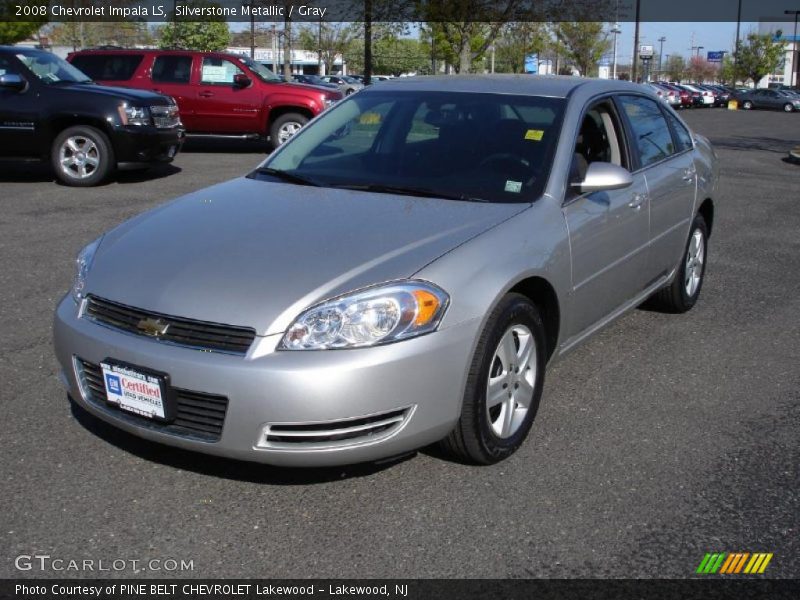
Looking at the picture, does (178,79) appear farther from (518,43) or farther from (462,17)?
(518,43)

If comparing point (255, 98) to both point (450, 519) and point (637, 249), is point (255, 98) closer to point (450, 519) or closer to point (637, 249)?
point (637, 249)

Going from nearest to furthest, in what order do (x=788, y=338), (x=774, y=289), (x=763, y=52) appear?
(x=788, y=338) → (x=774, y=289) → (x=763, y=52)

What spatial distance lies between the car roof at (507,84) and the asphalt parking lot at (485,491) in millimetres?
1522

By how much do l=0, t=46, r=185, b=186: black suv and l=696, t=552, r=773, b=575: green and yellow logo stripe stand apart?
9970 millimetres

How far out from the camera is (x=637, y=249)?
493 cm

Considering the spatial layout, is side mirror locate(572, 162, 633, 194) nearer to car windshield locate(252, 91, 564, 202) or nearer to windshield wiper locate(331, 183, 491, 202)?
car windshield locate(252, 91, 564, 202)

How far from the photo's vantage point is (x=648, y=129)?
18.1 ft

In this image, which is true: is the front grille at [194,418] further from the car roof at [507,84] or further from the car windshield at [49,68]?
the car windshield at [49,68]

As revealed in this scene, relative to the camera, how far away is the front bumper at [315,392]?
309cm

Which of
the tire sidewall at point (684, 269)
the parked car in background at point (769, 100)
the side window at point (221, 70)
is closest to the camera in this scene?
the tire sidewall at point (684, 269)

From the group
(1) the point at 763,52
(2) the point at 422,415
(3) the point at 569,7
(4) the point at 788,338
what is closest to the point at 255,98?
(4) the point at 788,338

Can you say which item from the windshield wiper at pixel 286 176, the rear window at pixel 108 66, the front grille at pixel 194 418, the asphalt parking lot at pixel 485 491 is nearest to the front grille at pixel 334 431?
the front grille at pixel 194 418

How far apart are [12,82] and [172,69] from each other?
4.99 metres

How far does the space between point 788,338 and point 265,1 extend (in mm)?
35784
